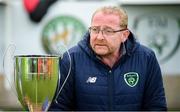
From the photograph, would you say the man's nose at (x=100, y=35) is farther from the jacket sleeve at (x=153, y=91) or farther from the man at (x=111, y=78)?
the jacket sleeve at (x=153, y=91)

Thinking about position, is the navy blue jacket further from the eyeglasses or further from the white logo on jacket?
the eyeglasses

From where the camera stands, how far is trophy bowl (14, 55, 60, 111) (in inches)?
116

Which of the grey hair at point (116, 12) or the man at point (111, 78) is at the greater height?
the grey hair at point (116, 12)

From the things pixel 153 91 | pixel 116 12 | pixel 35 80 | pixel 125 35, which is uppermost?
pixel 116 12

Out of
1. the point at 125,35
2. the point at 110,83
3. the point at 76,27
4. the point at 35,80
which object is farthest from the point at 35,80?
the point at 76,27

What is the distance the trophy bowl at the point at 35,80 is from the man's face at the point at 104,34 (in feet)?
1.22

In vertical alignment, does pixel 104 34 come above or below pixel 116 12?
below

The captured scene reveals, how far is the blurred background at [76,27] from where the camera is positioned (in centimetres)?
908

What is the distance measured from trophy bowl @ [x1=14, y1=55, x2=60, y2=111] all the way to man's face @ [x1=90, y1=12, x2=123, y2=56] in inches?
14.7

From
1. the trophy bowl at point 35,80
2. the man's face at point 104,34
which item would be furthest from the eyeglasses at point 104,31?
the trophy bowl at point 35,80

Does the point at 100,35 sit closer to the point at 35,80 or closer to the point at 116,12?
the point at 116,12

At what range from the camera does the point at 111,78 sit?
3.46 meters

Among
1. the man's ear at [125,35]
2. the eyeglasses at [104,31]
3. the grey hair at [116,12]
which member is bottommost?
the man's ear at [125,35]

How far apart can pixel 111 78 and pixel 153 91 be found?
268mm
